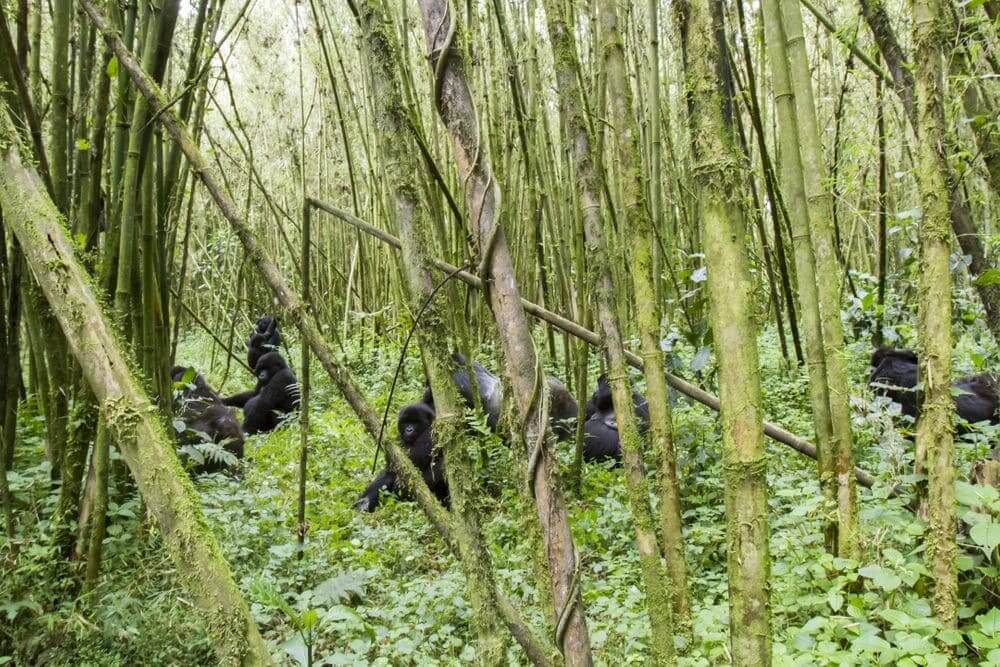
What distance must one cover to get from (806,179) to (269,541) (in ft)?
7.31

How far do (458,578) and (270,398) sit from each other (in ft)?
10.1

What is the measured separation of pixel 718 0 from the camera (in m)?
1.85

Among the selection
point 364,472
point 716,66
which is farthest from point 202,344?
point 716,66

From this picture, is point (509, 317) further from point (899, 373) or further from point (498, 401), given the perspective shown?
point (899, 373)

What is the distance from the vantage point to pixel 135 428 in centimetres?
109

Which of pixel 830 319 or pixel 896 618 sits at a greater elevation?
pixel 830 319

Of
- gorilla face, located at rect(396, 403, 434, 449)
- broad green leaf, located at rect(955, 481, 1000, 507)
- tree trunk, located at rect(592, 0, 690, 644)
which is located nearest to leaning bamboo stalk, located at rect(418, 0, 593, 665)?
tree trunk, located at rect(592, 0, 690, 644)

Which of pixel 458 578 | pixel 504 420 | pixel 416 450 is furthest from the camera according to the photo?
pixel 416 450

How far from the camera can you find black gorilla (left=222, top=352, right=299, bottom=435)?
4969 millimetres

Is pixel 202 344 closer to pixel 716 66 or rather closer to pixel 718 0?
pixel 718 0

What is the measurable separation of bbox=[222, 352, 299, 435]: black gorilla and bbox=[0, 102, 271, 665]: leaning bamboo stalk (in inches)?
153

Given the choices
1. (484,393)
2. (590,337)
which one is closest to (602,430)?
(484,393)

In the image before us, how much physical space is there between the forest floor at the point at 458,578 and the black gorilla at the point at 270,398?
5.50 feet

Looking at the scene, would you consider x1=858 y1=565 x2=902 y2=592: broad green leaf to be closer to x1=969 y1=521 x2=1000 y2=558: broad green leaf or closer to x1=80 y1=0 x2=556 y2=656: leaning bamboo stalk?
x1=969 y1=521 x2=1000 y2=558: broad green leaf
